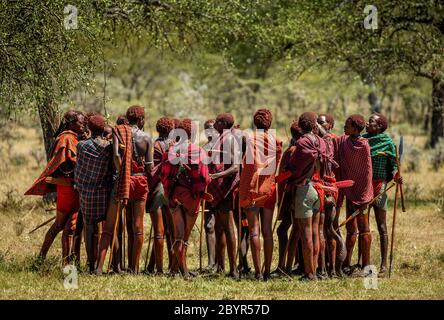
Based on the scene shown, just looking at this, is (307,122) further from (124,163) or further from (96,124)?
(96,124)

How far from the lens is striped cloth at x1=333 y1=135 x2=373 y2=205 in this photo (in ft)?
38.0

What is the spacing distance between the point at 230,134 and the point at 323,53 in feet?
34.9

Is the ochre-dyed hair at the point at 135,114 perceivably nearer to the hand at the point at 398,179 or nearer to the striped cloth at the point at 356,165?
the striped cloth at the point at 356,165

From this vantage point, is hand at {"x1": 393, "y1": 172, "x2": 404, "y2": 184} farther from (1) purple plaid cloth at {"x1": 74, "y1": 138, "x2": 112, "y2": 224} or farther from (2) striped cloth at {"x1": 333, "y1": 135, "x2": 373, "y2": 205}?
(1) purple plaid cloth at {"x1": 74, "y1": 138, "x2": 112, "y2": 224}

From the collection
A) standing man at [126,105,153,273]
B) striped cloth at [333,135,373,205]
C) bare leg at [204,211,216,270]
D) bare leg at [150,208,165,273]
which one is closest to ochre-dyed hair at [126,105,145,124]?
standing man at [126,105,153,273]

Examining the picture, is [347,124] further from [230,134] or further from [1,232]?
[1,232]

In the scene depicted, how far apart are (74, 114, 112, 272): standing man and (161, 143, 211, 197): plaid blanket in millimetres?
689

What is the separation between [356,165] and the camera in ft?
38.1

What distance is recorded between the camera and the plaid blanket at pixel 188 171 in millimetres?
10836

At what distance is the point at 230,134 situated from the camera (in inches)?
429

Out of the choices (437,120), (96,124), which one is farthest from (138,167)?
(437,120)

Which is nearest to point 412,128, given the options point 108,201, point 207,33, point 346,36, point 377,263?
point 346,36

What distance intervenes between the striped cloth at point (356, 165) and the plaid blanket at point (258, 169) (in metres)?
1.14

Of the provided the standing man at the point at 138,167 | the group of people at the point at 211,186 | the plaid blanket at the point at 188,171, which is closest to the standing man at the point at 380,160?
the group of people at the point at 211,186
